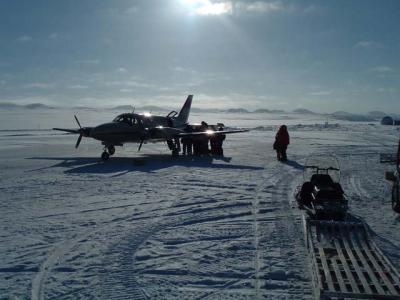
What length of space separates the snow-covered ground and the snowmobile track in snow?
33 cm

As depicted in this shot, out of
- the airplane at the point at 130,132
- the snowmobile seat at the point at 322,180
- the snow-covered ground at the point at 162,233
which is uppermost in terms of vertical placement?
the airplane at the point at 130,132

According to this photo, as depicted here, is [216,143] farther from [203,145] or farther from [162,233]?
[162,233]

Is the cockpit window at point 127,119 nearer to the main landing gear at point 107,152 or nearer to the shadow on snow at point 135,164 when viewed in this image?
the main landing gear at point 107,152

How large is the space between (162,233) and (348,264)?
377 cm

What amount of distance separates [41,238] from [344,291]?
19.1ft

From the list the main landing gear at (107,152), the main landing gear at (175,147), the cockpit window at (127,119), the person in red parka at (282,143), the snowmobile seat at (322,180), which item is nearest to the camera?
the snowmobile seat at (322,180)

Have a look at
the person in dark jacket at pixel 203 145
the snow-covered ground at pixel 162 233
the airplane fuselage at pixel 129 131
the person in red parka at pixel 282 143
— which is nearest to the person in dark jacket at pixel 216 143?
the person in dark jacket at pixel 203 145

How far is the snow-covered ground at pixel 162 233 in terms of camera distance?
5.82 meters

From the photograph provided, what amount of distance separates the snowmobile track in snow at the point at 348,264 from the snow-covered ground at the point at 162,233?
33cm

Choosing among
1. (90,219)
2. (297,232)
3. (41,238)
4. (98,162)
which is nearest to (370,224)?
(297,232)

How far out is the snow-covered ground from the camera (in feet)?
19.1

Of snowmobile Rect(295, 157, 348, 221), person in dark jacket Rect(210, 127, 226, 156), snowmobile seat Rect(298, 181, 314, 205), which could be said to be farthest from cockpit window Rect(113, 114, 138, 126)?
snowmobile seat Rect(298, 181, 314, 205)

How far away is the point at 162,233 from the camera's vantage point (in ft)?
27.1

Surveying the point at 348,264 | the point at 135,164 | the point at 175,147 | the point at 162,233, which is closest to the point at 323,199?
the point at 348,264
